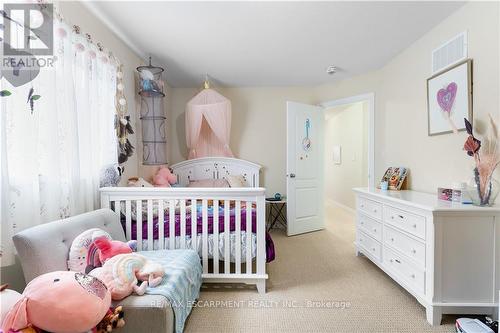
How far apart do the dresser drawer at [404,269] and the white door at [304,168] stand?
156 cm

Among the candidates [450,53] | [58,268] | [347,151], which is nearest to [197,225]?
[58,268]

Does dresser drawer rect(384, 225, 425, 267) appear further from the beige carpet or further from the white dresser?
the beige carpet

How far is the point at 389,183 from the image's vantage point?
8.83 ft

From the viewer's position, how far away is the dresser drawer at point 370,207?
223 centimetres

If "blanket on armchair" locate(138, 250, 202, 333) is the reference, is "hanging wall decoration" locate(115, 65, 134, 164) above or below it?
above

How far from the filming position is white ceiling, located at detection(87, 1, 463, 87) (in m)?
1.91

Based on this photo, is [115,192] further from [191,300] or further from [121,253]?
[191,300]

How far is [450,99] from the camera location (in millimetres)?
2014

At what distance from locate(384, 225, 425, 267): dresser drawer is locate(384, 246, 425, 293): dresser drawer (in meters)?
0.06

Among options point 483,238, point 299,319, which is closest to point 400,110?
point 483,238

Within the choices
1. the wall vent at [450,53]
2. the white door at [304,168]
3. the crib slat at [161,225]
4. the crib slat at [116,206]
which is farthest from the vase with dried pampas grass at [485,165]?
the crib slat at [116,206]

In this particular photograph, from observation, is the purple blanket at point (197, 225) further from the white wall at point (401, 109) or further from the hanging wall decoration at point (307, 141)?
the hanging wall decoration at point (307, 141)

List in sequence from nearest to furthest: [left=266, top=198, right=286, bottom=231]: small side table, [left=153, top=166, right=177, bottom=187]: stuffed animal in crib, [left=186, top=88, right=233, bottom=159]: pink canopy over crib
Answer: [left=153, top=166, right=177, bottom=187]: stuffed animal in crib → [left=186, top=88, right=233, bottom=159]: pink canopy over crib → [left=266, top=198, right=286, bottom=231]: small side table

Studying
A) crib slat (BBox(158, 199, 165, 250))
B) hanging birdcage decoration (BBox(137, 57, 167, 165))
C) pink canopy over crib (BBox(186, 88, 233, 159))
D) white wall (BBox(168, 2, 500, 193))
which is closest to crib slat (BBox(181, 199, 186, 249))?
crib slat (BBox(158, 199, 165, 250))
